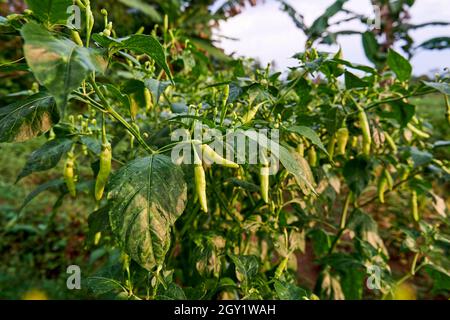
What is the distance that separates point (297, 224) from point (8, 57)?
202 inches

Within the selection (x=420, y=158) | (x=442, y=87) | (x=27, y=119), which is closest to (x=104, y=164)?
(x=27, y=119)

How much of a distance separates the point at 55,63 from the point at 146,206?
0.69 feet

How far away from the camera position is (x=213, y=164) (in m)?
0.79

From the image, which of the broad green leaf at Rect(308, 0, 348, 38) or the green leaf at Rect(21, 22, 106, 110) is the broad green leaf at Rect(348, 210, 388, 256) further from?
the broad green leaf at Rect(308, 0, 348, 38)

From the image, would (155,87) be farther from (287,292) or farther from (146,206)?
(287,292)

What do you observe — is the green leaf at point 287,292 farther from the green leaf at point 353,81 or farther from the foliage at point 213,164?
the green leaf at point 353,81

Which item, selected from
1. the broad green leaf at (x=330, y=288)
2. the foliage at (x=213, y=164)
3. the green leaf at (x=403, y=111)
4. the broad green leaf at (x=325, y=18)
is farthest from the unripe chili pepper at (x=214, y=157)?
the broad green leaf at (x=325, y=18)

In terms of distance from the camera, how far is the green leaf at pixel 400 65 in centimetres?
83

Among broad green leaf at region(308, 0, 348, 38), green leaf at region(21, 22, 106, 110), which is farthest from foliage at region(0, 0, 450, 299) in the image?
broad green leaf at region(308, 0, 348, 38)

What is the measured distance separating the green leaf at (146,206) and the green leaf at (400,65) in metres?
0.55

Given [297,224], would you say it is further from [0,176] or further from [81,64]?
[0,176]

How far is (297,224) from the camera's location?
3.32 ft
